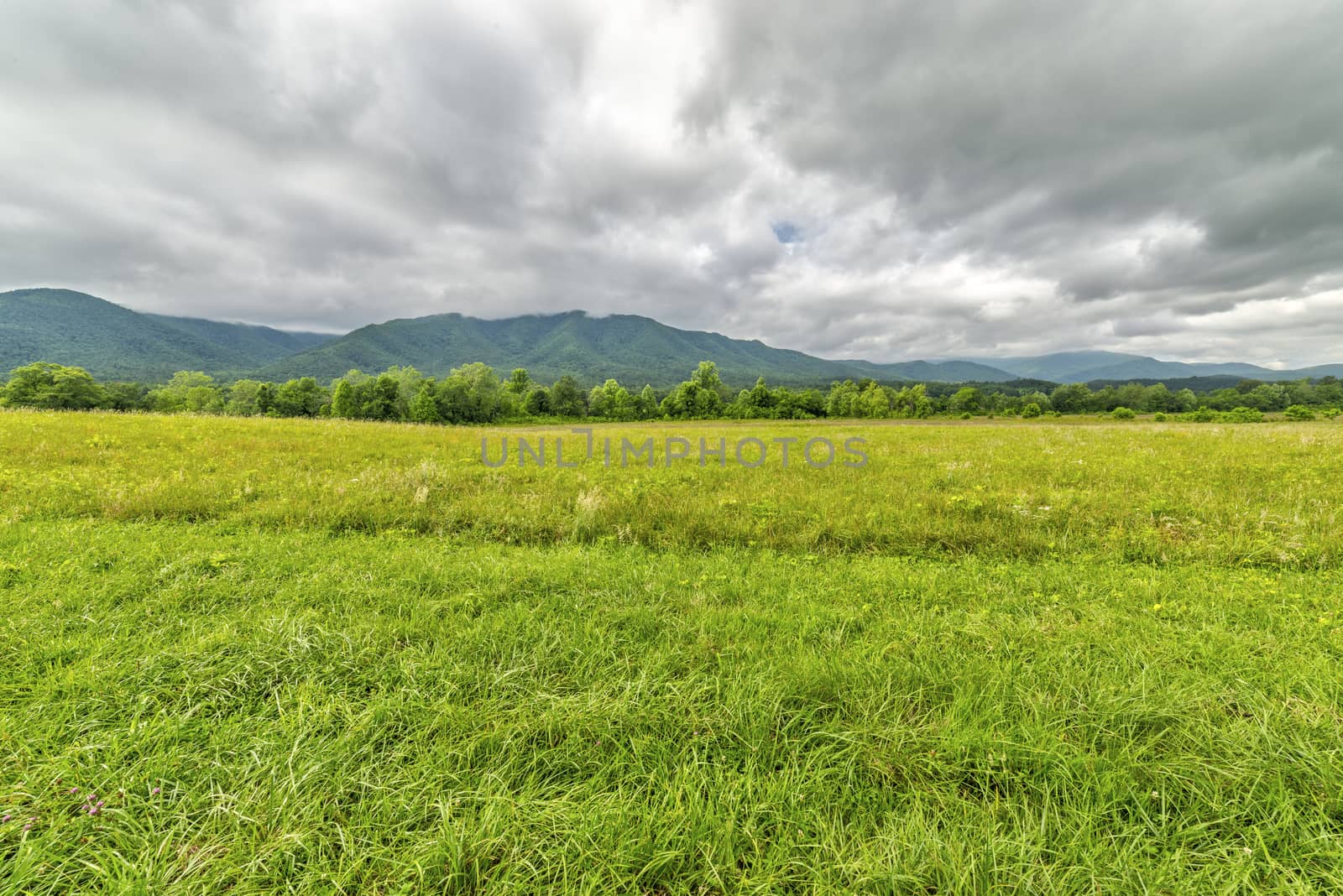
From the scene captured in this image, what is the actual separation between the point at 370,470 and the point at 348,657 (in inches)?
302

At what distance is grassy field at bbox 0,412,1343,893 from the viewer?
6.46 ft

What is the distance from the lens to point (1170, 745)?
8.38ft

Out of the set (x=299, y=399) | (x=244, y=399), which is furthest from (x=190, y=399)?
(x=299, y=399)

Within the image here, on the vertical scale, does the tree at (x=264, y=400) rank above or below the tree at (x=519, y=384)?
below

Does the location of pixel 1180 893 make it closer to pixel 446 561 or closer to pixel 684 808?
pixel 684 808

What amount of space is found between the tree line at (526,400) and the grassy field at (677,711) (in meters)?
61.8

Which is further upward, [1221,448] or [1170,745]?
[1221,448]

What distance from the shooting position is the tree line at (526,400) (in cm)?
6006

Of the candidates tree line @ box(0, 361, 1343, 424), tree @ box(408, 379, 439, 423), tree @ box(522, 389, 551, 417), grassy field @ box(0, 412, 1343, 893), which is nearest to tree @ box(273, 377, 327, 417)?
tree line @ box(0, 361, 1343, 424)

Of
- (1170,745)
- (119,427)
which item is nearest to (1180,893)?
(1170,745)

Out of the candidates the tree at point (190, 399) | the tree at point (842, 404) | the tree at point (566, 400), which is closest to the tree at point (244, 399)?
the tree at point (190, 399)

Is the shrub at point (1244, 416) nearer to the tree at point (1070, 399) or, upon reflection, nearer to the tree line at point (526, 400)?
the tree line at point (526, 400)

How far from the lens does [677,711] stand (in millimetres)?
2805

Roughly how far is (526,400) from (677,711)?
283 ft
